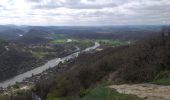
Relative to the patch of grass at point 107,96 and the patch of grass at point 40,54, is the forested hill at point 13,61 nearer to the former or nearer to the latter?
the patch of grass at point 40,54

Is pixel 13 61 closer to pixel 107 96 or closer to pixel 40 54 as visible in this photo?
pixel 40 54

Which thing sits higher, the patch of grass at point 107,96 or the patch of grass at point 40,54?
the patch of grass at point 107,96

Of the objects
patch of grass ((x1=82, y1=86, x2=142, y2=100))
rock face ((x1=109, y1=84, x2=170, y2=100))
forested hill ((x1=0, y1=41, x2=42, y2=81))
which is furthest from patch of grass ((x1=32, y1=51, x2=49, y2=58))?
patch of grass ((x1=82, y1=86, x2=142, y2=100))

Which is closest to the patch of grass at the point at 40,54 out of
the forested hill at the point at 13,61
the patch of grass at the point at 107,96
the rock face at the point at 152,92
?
the forested hill at the point at 13,61

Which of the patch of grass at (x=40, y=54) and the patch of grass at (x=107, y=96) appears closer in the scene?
the patch of grass at (x=107, y=96)

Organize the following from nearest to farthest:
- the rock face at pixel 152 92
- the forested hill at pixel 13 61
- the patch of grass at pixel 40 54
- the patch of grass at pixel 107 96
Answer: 1. the patch of grass at pixel 107 96
2. the rock face at pixel 152 92
3. the forested hill at pixel 13 61
4. the patch of grass at pixel 40 54

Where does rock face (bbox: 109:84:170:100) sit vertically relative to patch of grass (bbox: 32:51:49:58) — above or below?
above

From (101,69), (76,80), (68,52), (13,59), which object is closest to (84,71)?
(101,69)

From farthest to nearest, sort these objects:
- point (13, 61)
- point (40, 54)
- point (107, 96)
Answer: point (40, 54)
point (13, 61)
point (107, 96)

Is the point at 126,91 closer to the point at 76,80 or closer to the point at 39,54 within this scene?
the point at 76,80

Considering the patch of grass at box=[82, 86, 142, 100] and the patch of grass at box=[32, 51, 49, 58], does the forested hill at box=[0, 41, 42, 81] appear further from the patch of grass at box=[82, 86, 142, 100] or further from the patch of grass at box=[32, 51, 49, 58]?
the patch of grass at box=[82, 86, 142, 100]

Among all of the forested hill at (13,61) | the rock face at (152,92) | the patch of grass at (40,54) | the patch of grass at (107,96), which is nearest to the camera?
the patch of grass at (107,96)

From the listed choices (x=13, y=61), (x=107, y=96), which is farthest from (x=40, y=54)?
(x=107, y=96)
